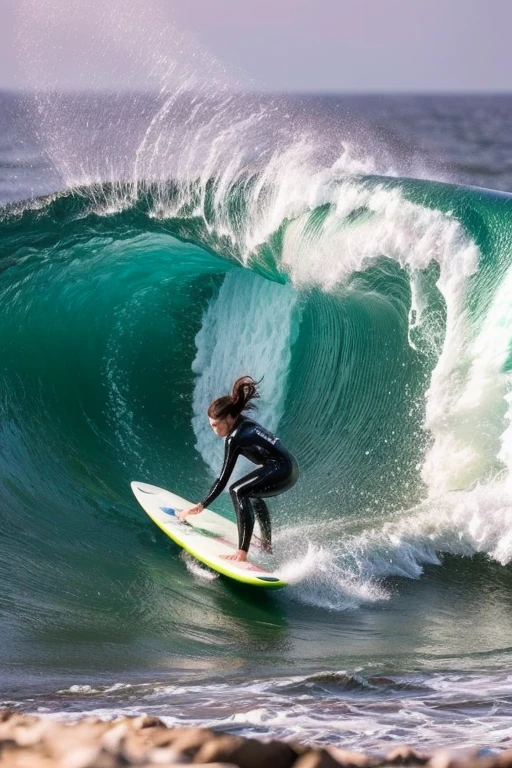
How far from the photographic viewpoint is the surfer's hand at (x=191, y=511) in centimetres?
645

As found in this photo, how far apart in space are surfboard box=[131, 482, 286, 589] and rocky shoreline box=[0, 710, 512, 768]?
430 centimetres

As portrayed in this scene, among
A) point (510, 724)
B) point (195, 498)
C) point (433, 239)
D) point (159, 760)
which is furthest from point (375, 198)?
point (159, 760)

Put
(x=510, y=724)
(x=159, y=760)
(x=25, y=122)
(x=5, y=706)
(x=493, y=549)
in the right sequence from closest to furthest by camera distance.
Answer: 1. (x=159, y=760)
2. (x=510, y=724)
3. (x=5, y=706)
4. (x=493, y=549)
5. (x=25, y=122)

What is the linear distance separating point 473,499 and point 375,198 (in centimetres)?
317

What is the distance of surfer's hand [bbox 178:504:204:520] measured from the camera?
254 inches

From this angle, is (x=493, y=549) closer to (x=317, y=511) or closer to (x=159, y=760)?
(x=317, y=511)

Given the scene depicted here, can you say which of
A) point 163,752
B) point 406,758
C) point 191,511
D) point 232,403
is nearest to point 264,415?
point 191,511

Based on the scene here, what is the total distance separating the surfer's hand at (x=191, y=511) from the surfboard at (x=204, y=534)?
93 millimetres

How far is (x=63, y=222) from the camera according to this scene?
10.7m

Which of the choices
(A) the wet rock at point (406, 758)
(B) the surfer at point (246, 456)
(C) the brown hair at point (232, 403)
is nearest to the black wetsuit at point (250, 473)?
(B) the surfer at point (246, 456)

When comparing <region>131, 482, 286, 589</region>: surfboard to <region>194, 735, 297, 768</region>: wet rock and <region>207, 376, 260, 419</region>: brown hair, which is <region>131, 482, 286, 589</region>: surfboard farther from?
<region>194, 735, 297, 768</region>: wet rock

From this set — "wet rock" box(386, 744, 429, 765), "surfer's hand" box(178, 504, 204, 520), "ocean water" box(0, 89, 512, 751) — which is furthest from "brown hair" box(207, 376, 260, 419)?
"wet rock" box(386, 744, 429, 765)

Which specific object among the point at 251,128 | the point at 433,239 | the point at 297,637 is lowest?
the point at 297,637

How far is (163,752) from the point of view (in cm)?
160
